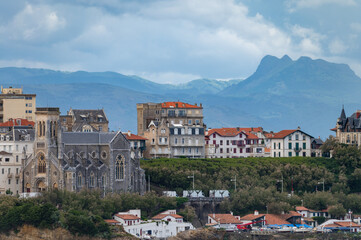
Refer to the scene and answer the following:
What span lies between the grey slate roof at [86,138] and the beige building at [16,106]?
131ft

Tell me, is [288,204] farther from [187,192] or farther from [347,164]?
[347,164]

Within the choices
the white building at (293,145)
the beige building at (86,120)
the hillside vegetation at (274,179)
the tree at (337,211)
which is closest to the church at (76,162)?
the hillside vegetation at (274,179)

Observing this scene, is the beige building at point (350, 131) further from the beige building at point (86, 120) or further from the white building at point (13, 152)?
the white building at point (13, 152)

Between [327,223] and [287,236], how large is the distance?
8.52m

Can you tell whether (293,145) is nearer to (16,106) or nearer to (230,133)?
(230,133)

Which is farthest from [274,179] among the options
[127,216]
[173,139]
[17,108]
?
[17,108]

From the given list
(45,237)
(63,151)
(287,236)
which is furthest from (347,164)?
(45,237)

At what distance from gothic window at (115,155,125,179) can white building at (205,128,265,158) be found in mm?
34757

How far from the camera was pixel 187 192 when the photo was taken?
407ft

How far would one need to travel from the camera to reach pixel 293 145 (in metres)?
151

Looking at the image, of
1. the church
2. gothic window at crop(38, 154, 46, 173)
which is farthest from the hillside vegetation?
gothic window at crop(38, 154, 46, 173)

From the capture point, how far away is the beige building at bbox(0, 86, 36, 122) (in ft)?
528

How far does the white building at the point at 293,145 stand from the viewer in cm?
15038

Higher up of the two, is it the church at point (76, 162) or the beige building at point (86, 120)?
the beige building at point (86, 120)
